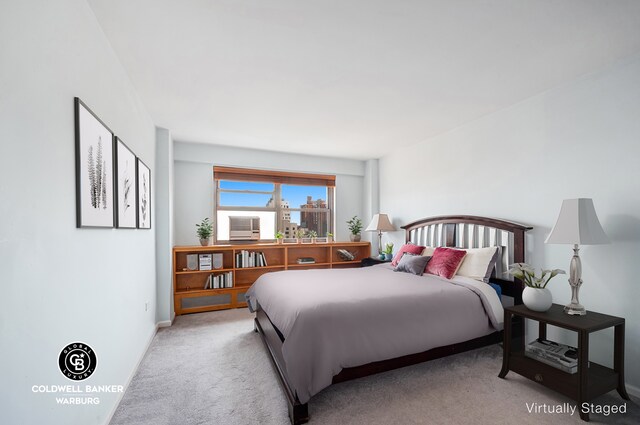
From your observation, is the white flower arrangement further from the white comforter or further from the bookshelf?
the bookshelf

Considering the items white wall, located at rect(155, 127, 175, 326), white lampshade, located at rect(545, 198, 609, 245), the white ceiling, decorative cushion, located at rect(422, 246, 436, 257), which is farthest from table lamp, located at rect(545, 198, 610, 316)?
white wall, located at rect(155, 127, 175, 326)

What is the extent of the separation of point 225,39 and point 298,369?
2.27m

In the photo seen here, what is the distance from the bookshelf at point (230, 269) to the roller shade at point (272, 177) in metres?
1.18

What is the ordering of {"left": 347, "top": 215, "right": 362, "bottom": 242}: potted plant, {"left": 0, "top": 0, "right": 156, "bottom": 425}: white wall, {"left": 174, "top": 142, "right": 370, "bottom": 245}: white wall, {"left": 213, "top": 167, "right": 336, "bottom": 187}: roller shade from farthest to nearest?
{"left": 347, "top": 215, "right": 362, "bottom": 242}: potted plant
{"left": 213, "top": 167, "right": 336, "bottom": 187}: roller shade
{"left": 174, "top": 142, "right": 370, "bottom": 245}: white wall
{"left": 0, "top": 0, "right": 156, "bottom": 425}: white wall

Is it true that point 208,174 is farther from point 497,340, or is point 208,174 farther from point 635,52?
point 635,52

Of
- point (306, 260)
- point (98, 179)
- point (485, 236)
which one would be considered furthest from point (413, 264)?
point (98, 179)

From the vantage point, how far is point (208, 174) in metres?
4.68

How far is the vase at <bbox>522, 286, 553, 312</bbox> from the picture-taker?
2244 millimetres

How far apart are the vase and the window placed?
11.8ft

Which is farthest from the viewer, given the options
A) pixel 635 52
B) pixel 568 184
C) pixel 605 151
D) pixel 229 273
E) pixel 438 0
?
pixel 229 273

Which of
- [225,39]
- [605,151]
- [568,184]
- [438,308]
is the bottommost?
[438,308]

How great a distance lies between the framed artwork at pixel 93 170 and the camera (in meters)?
1.46

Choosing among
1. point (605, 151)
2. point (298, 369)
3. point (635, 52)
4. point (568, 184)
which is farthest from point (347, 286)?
point (635, 52)

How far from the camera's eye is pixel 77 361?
144 cm
